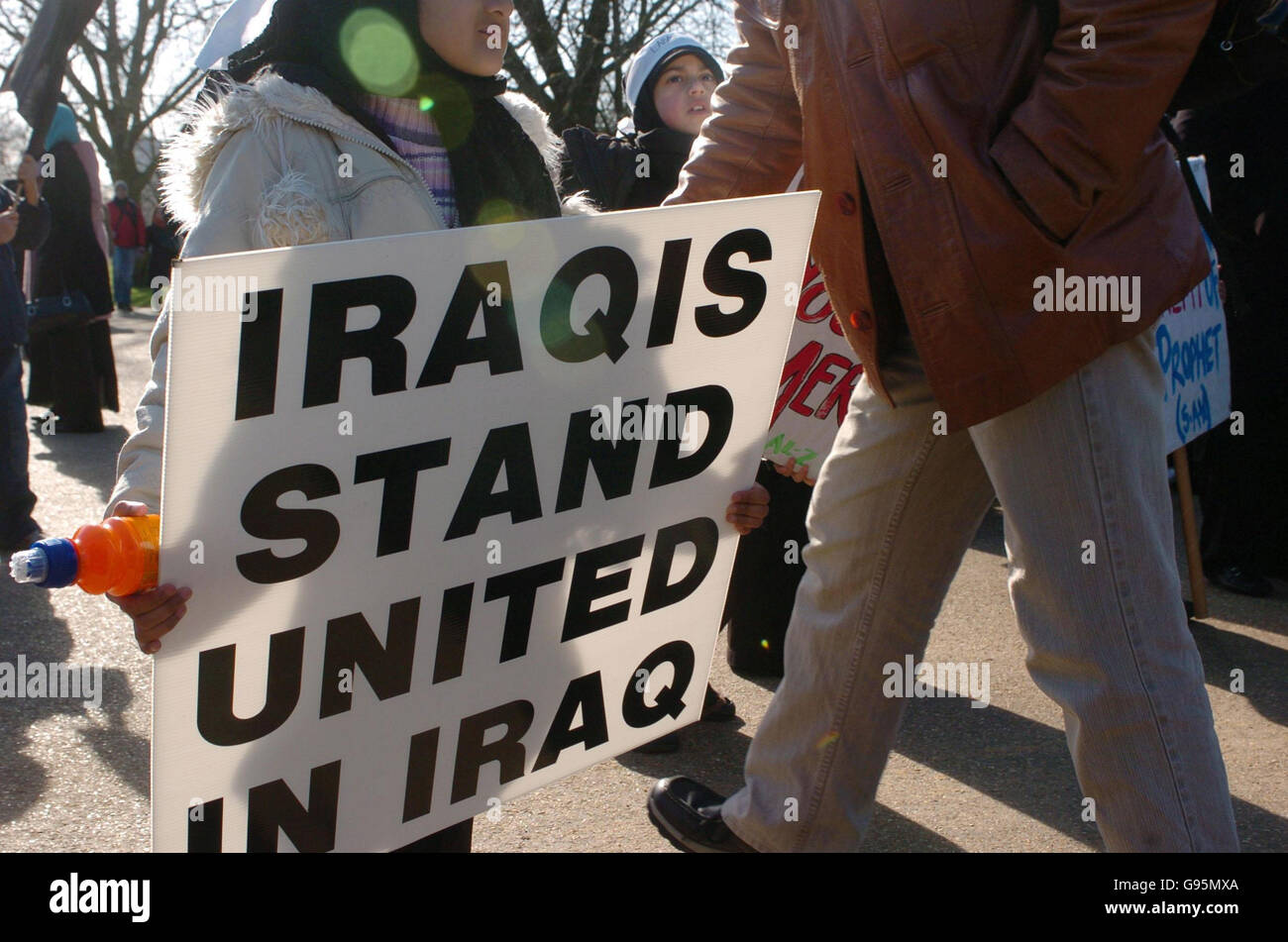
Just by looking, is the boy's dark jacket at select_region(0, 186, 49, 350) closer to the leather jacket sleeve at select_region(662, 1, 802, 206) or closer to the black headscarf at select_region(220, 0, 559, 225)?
the black headscarf at select_region(220, 0, 559, 225)

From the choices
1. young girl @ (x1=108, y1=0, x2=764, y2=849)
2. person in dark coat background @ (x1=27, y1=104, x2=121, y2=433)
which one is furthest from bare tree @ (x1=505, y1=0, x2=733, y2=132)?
young girl @ (x1=108, y1=0, x2=764, y2=849)

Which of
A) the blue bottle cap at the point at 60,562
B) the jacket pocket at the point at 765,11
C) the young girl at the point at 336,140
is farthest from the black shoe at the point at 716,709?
the blue bottle cap at the point at 60,562

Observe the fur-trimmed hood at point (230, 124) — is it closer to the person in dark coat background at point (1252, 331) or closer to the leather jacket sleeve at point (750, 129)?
the leather jacket sleeve at point (750, 129)

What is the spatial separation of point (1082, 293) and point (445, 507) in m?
1.00

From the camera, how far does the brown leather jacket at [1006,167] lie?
5.80ft

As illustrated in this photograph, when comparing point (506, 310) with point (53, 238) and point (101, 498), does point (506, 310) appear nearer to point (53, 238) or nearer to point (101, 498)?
point (101, 498)

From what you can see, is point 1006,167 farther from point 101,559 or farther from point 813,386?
point 813,386

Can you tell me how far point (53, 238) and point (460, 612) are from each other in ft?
20.9

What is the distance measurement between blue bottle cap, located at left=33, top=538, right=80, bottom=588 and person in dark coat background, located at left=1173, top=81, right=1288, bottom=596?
13.8 feet

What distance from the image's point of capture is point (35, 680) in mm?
3842

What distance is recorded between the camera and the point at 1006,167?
5.95ft

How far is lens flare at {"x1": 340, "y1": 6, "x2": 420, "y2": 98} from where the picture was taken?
6.30ft
